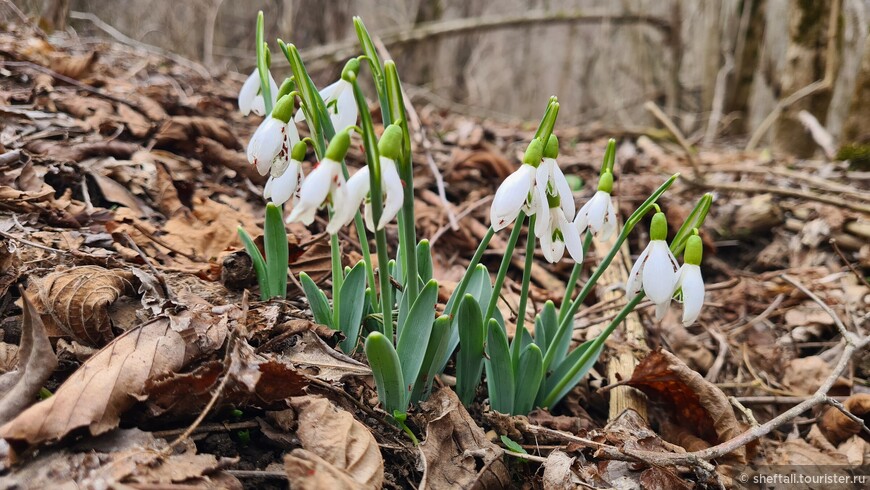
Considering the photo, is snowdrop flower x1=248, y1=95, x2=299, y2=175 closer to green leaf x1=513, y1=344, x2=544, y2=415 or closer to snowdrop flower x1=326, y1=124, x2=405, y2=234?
snowdrop flower x1=326, y1=124, x2=405, y2=234

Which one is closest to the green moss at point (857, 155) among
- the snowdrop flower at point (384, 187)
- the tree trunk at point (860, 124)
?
the tree trunk at point (860, 124)

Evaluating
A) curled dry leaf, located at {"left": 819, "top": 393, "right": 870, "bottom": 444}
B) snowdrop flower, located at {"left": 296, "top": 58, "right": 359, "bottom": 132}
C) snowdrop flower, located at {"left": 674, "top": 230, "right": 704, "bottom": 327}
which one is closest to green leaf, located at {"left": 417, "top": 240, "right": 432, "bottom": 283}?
snowdrop flower, located at {"left": 296, "top": 58, "right": 359, "bottom": 132}

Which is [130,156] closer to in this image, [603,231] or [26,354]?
[26,354]

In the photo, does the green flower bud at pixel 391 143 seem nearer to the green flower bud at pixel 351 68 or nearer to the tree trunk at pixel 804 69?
the green flower bud at pixel 351 68

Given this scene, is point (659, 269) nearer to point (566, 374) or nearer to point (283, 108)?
point (566, 374)

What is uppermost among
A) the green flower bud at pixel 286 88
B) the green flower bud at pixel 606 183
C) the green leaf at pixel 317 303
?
the green flower bud at pixel 286 88

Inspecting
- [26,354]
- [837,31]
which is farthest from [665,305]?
[837,31]

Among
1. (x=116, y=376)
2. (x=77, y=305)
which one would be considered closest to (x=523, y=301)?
(x=116, y=376)
